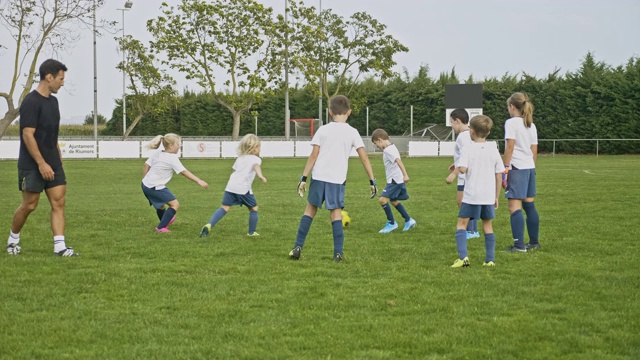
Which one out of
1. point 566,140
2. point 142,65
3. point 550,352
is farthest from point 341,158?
point 142,65

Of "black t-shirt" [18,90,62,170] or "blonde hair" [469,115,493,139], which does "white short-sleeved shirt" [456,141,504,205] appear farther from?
"black t-shirt" [18,90,62,170]

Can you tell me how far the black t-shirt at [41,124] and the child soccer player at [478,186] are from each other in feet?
13.7

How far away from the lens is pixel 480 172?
8336mm

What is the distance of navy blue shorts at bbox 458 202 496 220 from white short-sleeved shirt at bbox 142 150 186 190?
448 centimetres

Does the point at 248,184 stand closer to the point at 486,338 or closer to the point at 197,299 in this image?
the point at 197,299

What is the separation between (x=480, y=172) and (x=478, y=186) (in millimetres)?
149

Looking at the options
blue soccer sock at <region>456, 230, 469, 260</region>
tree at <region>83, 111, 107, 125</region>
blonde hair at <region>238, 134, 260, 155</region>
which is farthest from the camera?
tree at <region>83, 111, 107, 125</region>

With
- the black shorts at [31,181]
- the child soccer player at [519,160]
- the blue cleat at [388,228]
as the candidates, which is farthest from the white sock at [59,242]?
the child soccer player at [519,160]

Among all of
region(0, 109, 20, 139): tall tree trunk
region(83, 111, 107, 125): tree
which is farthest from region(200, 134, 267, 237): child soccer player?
region(83, 111, 107, 125): tree

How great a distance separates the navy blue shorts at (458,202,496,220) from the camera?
8.32m

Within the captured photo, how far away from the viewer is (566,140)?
4759 centimetres

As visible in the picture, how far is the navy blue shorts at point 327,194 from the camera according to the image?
860 centimetres

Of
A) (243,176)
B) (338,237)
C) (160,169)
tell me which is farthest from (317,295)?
(160,169)

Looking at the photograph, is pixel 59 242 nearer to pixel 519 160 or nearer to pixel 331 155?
pixel 331 155
